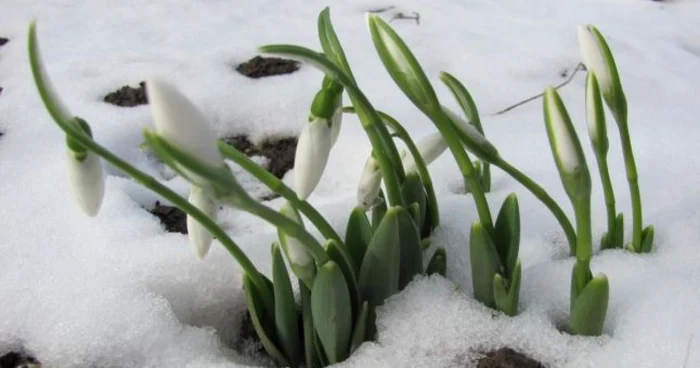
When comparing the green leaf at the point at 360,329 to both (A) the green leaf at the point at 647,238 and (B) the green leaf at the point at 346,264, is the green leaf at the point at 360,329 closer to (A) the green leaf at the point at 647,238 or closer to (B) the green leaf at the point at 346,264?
(B) the green leaf at the point at 346,264

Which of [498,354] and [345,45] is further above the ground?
[498,354]

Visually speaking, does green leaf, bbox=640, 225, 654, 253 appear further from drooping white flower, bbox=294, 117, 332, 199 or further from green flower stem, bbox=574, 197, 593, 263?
drooping white flower, bbox=294, 117, 332, 199

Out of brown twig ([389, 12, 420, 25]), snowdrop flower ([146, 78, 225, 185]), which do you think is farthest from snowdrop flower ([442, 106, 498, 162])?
brown twig ([389, 12, 420, 25])

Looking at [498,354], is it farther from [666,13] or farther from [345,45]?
[666,13]

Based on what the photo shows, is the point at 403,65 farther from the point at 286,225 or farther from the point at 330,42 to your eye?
the point at 286,225

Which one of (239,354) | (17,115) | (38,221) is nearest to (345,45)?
(17,115)

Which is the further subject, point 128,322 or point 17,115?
point 17,115

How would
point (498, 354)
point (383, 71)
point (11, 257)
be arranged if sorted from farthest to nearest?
1. point (383, 71)
2. point (11, 257)
3. point (498, 354)
